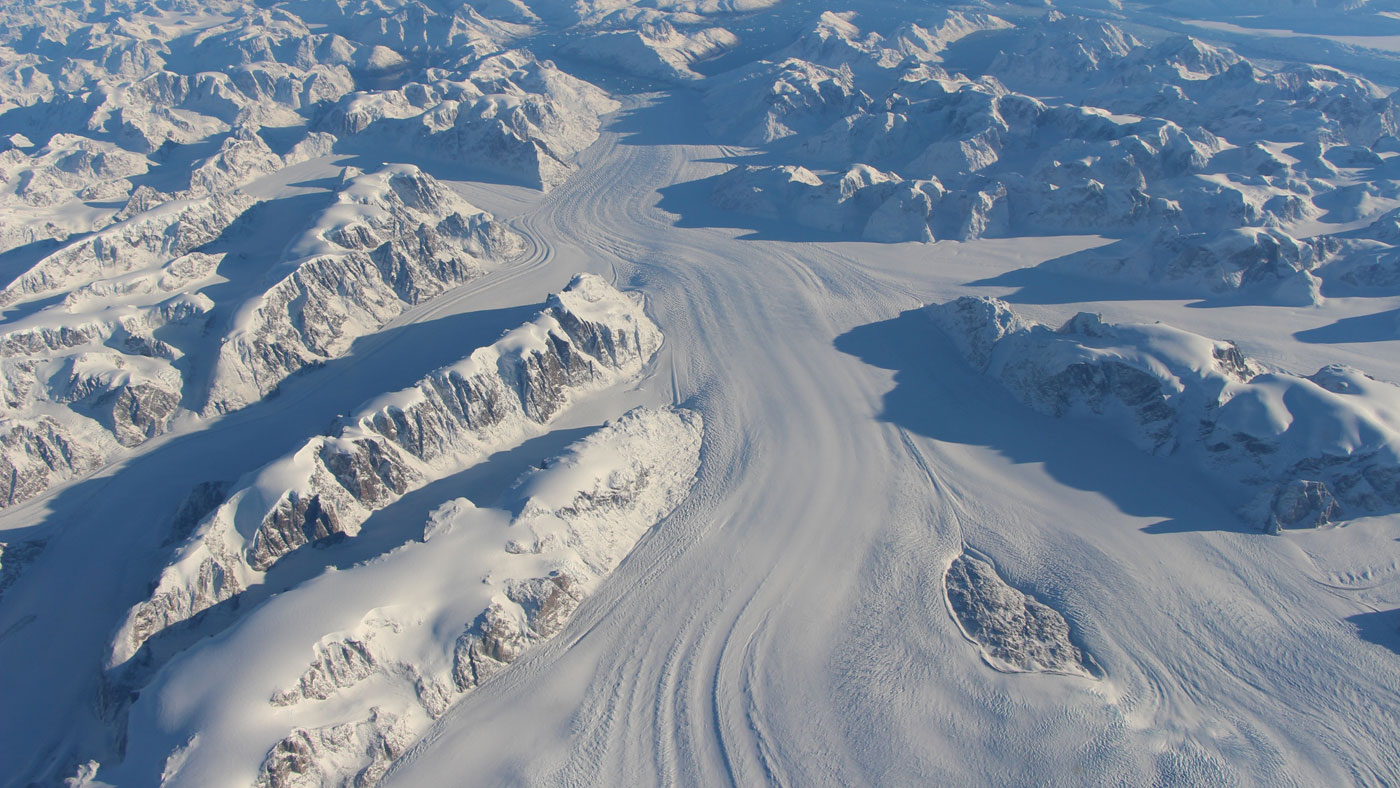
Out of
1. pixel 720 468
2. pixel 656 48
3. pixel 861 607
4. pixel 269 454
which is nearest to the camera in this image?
pixel 861 607

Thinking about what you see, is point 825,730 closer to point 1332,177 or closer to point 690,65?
point 1332,177

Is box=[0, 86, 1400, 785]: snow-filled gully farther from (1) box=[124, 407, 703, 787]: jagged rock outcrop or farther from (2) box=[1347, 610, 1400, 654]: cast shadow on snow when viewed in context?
(1) box=[124, 407, 703, 787]: jagged rock outcrop

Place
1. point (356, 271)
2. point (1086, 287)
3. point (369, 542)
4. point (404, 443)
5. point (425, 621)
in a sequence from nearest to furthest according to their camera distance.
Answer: point (425, 621) < point (369, 542) < point (404, 443) < point (356, 271) < point (1086, 287)

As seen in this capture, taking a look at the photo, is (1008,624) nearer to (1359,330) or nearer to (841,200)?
(1359,330)

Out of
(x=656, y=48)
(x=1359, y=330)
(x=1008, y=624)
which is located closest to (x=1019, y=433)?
(x=1008, y=624)

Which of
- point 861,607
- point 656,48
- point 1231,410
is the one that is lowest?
point 861,607

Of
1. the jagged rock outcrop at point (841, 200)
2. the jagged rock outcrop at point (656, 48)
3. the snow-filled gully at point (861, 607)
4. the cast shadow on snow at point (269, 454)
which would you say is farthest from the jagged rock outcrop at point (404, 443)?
the jagged rock outcrop at point (656, 48)

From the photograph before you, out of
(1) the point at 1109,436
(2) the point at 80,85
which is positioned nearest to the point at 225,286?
(1) the point at 1109,436
